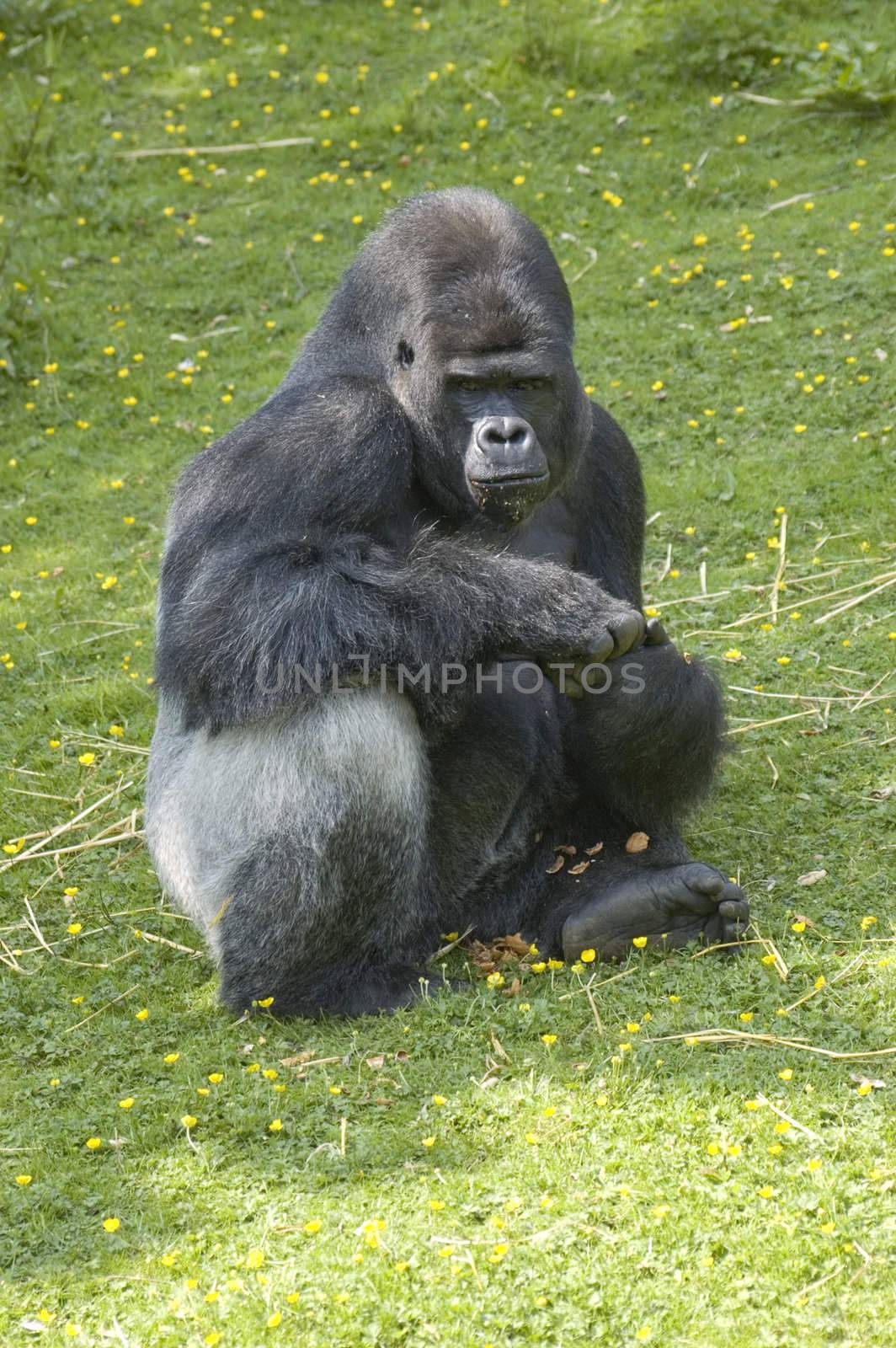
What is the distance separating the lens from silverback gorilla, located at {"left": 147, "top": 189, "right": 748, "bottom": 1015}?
13.3 feet

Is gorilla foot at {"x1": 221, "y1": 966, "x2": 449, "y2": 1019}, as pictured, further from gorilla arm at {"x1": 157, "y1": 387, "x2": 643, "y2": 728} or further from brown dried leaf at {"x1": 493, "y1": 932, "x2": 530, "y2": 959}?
gorilla arm at {"x1": 157, "y1": 387, "x2": 643, "y2": 728}

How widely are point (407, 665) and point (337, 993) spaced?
3.05 feet

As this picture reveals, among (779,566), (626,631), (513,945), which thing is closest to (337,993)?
(513,945)

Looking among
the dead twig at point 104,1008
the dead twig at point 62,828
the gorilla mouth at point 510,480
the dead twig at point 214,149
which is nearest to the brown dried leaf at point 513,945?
the dead twig at point 104,1008

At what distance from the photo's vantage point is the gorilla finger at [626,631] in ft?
13.3

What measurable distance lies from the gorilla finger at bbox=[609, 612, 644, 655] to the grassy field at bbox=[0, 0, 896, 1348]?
86 cm

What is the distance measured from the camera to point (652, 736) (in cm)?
447

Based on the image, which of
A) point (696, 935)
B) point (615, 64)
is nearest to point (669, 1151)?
point (696, 935)

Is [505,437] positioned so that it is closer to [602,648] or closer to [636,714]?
[602,648]

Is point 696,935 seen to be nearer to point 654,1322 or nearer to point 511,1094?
point 511,1094

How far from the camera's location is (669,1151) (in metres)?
3.36

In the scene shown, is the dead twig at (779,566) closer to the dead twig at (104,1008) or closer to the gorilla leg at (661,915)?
the gorilla leg at (661,915)

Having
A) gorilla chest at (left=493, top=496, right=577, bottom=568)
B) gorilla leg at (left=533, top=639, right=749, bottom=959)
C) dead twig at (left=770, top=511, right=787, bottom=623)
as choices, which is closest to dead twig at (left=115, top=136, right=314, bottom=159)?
dead twig at (left=770, top=511, right=787, bottom=623)

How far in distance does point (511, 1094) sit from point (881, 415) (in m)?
4.66
